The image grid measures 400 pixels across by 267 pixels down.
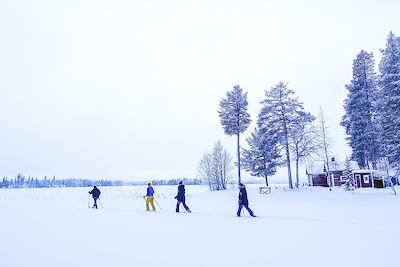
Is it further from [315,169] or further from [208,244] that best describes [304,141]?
[208,244]

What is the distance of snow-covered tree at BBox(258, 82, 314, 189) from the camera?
134 ft

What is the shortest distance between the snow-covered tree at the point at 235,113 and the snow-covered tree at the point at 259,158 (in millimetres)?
8309

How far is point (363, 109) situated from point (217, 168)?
3016 centimetres

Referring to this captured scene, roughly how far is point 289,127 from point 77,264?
37279 millimetres

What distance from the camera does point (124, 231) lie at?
39.7 feet

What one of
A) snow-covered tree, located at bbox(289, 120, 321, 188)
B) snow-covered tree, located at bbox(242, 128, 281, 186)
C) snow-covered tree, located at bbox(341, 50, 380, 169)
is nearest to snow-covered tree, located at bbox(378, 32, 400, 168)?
snow-covered tree, located at bbox(341, 50, 380, 169)

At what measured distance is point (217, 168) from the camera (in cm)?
6188

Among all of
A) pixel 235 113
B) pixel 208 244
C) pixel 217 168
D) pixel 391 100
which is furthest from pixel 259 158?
pixel 208 244

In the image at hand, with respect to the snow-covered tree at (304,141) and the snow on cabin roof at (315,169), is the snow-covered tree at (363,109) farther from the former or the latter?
the snow on cabin roof at (315,169)

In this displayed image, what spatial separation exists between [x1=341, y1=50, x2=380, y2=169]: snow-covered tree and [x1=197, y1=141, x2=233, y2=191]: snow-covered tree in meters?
24.8

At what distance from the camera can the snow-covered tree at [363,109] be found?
132 ft

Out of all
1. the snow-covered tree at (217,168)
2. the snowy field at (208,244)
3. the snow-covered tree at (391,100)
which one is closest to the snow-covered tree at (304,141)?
the snow-covered tree at (391,100)

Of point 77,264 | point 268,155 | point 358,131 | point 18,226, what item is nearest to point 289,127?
point 358,131

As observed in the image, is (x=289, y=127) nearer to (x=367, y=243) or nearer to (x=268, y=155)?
(x=268, y=155)
